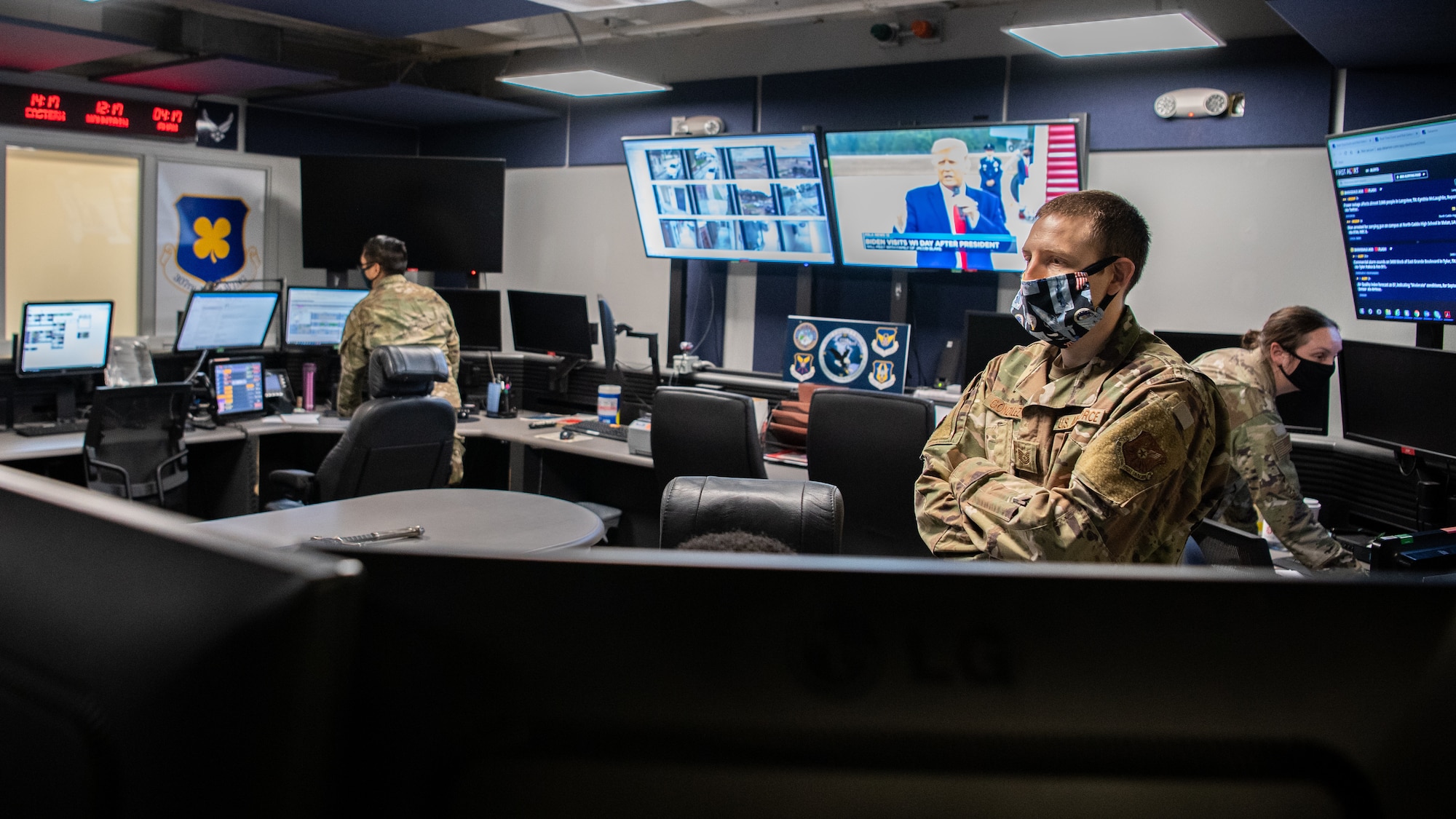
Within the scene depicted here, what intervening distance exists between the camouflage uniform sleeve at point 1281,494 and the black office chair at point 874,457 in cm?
90

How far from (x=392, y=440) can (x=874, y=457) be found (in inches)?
68.9

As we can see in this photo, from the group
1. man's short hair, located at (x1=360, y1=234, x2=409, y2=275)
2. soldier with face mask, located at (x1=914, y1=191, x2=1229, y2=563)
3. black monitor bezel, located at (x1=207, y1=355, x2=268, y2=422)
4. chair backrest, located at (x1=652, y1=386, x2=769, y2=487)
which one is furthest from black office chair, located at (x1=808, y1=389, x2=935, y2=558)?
black monitor bezel, located at (x1=207, y1=355, x2=268, y2=422)

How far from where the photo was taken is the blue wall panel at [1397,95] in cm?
387

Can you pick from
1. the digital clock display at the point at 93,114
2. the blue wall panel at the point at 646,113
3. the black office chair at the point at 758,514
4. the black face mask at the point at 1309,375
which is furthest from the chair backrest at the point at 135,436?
the black face mask at the point at 1309,375

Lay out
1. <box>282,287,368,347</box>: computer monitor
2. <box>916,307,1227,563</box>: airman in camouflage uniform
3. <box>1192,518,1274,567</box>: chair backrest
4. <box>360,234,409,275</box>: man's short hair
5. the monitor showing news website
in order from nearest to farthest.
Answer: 1. <box>916,307,1227,563</box>: airman in camouflage uniform
2. <box>1192,518,1274,567</box>: chair backrest
3. the monitor showing news website
4. <box>360,234,409,275</box>: man's short hair
5. <box>282,287,368,347</box>: computer monitor

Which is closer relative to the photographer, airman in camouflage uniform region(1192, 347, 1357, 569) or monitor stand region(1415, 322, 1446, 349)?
airman in camouflage uniform region(1192, 347, 1357, 569)

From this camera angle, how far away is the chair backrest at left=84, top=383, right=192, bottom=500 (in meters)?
4.00

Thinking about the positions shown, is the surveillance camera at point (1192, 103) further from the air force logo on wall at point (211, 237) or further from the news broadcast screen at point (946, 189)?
the air force logo on wall at point (211, 237)

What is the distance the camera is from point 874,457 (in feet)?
11.0

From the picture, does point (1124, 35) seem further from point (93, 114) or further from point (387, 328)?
point (93, 114)

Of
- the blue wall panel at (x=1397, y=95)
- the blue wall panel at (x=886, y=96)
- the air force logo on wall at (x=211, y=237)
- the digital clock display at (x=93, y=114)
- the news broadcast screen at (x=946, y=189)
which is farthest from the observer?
the air force logo on wall at (x=211, y=237)

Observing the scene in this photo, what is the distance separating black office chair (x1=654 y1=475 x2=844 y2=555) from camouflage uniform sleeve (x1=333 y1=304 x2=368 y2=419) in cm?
330

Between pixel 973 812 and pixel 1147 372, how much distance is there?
1.22 metres

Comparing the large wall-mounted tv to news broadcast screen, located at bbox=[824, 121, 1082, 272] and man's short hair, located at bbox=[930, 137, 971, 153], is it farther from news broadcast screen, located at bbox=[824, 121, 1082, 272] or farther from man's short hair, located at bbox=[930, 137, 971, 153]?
man's short hair, located at bbox=[930, 137, 971, 153]
